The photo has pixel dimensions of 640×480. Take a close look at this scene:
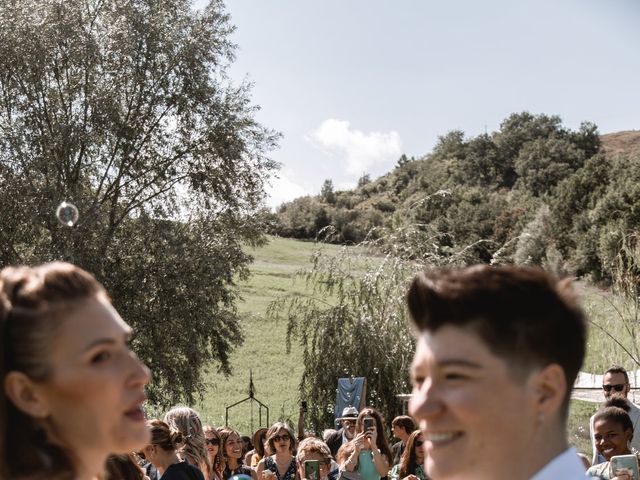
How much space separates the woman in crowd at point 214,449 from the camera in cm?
803

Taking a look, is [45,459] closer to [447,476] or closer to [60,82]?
[447,476]

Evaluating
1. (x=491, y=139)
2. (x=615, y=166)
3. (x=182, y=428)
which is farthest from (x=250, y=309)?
(x=491, y=139)

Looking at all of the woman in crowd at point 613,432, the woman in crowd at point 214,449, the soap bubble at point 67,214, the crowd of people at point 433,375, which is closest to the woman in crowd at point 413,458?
the woman in crowd at point 214,449

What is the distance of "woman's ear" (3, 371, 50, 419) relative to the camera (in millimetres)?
1941

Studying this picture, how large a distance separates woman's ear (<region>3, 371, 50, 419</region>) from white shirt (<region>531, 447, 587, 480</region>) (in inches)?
37.6

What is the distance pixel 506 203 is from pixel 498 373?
265ft

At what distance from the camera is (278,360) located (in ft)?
128

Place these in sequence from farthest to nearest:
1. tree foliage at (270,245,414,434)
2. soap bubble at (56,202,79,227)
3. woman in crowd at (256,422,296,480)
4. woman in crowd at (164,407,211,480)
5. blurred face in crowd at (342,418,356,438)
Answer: soap bubble at (56,202,79,227), tree foliage at (270,245,414,434), blurred face in crowd at (342,418,356,438), woman in crowd at (256,422,296,480), woman in crowd at (164,407,211,480)

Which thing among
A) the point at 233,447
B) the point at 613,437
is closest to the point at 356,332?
the point at 233,447

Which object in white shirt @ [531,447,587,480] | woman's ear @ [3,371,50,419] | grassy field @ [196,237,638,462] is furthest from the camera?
grassy field @ [196,237,638,462]

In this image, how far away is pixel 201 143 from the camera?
77.9ft

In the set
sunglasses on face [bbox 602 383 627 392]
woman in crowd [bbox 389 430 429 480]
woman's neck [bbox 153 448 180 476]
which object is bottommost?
Result: woman in crowd [bbox 389 430 429 480]

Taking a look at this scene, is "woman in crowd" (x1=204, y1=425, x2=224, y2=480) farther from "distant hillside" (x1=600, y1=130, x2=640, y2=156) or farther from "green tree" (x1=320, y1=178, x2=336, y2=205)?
"distant hillside" (x1=600, y1=130, x2=640, y2=156)

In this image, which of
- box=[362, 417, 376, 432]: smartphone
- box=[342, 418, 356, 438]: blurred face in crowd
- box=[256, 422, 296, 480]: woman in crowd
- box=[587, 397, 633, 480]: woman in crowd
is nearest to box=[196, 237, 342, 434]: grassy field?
box=[342, 418, 356, 438]: blurred face in crowd
